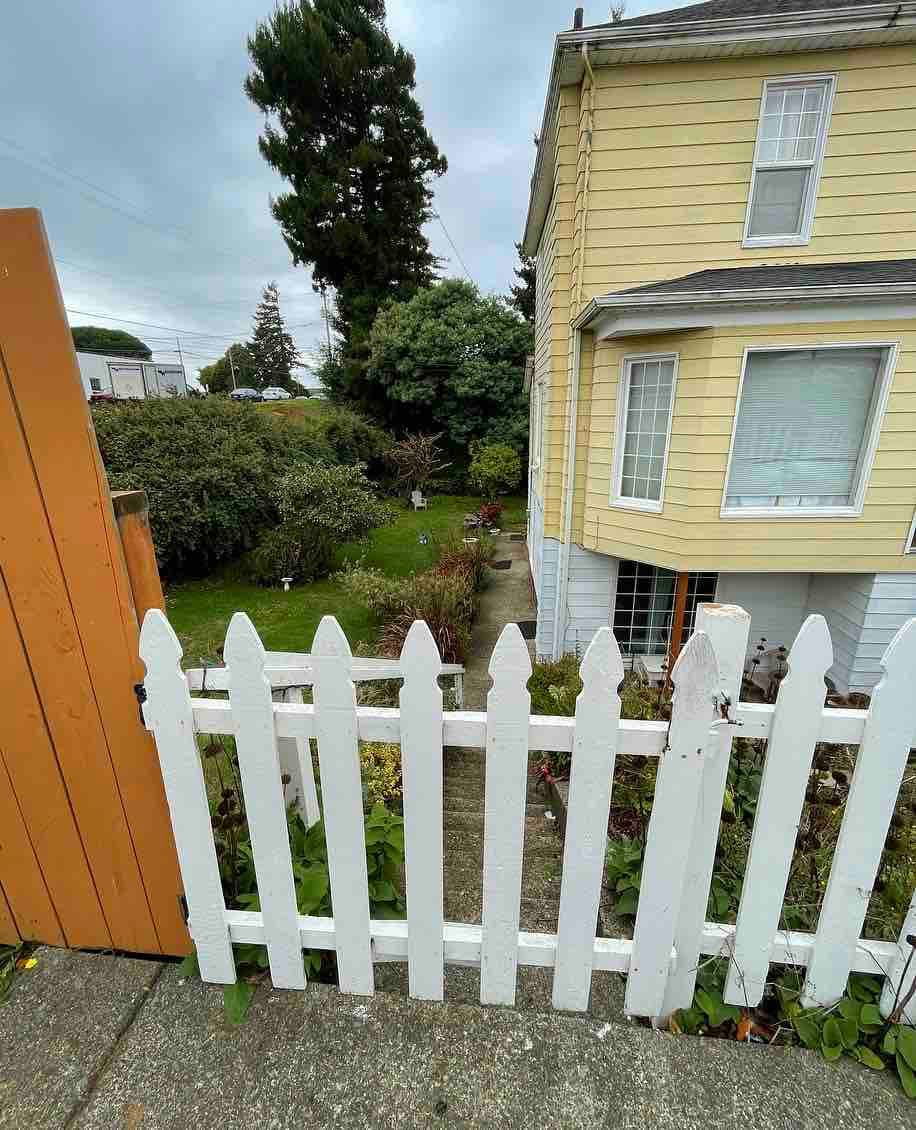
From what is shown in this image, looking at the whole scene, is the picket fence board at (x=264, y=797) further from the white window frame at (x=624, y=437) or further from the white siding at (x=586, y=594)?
the white siding at (x=586, y=594)

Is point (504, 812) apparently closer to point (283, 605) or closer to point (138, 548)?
point (138, 548)

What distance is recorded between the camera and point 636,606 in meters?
6.23

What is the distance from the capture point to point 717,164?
459 centimetres

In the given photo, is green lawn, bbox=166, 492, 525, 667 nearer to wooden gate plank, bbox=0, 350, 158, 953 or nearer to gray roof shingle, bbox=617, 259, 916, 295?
wooden gate plank, bbox=0, 350, 158, 953

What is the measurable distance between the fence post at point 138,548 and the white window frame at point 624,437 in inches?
185

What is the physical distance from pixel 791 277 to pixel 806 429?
1.33m

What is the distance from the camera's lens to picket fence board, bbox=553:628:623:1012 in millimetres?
1057

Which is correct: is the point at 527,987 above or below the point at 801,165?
below

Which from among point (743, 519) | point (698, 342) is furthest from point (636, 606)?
point (698, 342)

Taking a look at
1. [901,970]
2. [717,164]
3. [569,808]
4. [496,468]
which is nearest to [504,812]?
[569,808]

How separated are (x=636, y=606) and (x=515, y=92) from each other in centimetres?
1355

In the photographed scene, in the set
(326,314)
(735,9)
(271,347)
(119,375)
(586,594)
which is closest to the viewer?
(735,9)

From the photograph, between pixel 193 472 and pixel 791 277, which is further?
pixel 193 472

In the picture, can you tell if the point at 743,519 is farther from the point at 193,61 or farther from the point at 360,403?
the point at 193,61
